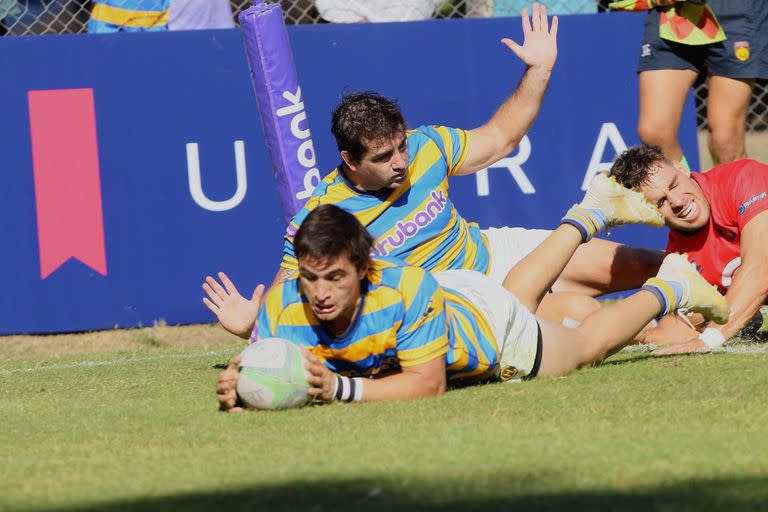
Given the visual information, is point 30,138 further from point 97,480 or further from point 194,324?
point 97,480

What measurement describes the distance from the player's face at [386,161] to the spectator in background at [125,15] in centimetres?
330

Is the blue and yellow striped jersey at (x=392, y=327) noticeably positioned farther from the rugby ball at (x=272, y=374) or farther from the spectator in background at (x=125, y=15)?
the spectator in background at (x=125, y=15)

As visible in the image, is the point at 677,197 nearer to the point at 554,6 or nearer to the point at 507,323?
the point at 507,323

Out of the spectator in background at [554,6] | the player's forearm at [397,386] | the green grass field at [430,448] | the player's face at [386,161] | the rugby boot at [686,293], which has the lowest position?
the green grass field at [430,448]

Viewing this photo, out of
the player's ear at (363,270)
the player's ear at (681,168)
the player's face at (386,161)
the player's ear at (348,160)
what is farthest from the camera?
the player's ear at (681,168)

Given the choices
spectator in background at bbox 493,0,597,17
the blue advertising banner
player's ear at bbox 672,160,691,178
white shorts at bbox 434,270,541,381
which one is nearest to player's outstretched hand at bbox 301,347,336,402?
white shorts at bbox 434,270,541,381

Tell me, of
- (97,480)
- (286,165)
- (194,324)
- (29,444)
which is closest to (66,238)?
(194,324)

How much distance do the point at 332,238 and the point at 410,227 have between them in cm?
139

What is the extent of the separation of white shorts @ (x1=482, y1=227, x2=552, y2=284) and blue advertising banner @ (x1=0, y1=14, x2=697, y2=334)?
181 cm

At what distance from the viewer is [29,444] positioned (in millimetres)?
4000

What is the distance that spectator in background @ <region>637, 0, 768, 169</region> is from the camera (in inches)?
287

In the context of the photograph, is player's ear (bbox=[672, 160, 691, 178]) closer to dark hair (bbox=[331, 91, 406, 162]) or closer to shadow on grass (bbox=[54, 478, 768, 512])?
dark hair (bbox=[331, 91, 406, 162])

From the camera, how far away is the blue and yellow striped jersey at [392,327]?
14.0ft

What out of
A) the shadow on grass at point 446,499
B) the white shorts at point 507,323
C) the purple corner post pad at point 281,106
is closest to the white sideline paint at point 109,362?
the purple corner post pad at point 281,106
